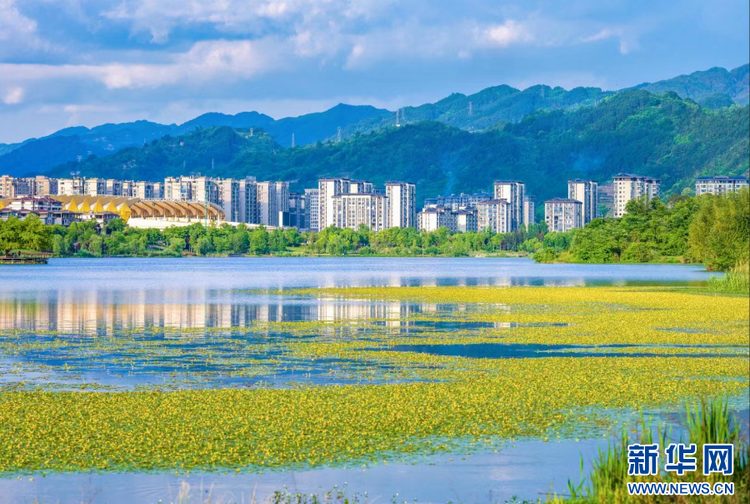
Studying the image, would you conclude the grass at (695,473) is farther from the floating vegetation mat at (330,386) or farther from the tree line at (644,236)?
the tree line at (644,236)

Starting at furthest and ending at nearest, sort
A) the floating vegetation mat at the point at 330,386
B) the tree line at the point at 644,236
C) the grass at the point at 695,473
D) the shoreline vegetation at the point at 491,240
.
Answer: the tree line at the point at 644,236 < the shoreline vegetation at the point at 491,240 < the floating vegetation mat at the point at 330,386 < the grass at the point at 695,473

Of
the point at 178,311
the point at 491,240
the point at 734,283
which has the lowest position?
the point at 178,311

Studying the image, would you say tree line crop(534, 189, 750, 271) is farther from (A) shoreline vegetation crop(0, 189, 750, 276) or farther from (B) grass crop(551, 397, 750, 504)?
(B) grass crop(551, 397, 750, 504)

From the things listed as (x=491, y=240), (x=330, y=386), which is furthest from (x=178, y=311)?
(x=491, y=240)

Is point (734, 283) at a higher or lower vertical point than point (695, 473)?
lower

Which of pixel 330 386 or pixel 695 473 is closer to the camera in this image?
pixel 695 473

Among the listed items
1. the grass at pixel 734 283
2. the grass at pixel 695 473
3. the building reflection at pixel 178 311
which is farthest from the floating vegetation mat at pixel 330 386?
the grass at pixel 734 283

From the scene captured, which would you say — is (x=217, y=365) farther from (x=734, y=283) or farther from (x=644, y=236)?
(x=644, y=236)


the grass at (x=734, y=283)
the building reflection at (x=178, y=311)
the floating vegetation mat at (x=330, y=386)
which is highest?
the grass at (x=734, y=283)

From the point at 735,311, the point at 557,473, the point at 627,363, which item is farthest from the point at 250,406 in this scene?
the point at 735,311
